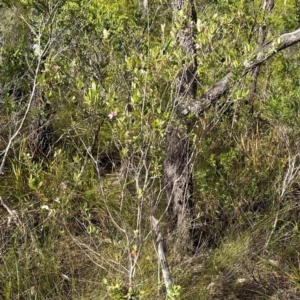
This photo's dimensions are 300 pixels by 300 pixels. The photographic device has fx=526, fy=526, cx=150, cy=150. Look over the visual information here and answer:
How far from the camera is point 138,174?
2.64m

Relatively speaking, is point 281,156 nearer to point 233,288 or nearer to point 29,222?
point 233,288

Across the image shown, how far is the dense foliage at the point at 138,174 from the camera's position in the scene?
8.57 ft

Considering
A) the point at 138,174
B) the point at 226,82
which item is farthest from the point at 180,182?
the point at 138,174

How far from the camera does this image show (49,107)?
494cm

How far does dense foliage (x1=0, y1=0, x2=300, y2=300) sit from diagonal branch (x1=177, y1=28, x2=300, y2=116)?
0.06m

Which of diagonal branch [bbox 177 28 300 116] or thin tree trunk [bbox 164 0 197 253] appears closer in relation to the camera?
diagonal branch [bbox 177 28 300 116]

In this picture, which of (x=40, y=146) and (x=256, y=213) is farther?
(x=40, y=146)

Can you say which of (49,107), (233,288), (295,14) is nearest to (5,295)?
(233,288)

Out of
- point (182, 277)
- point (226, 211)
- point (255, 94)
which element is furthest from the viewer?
point (255, 94)

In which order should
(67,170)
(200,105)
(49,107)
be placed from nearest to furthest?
(200,105), (67,170), (49,107)

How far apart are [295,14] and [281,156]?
164 centimetres

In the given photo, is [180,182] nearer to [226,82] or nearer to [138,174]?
[226,82]

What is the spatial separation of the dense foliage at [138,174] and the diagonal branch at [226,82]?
0.06m

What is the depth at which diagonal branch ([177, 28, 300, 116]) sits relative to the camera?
3.04 metres
